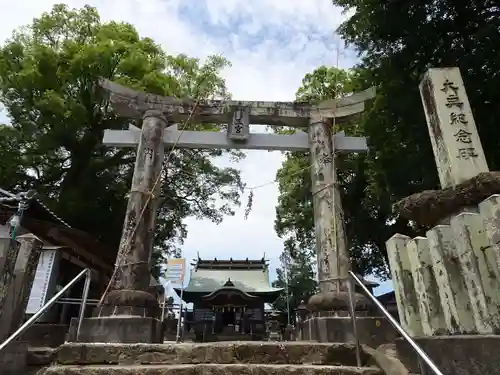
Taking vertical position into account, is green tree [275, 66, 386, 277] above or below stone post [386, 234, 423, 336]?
above

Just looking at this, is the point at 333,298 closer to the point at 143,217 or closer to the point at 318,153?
the point at 318,153

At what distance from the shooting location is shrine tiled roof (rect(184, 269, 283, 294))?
1865 cm

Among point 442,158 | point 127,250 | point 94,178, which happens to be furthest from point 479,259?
point 94,178

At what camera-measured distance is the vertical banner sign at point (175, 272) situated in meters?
11.2

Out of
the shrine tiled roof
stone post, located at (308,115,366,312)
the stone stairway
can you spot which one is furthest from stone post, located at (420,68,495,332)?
the shrine tiled roof

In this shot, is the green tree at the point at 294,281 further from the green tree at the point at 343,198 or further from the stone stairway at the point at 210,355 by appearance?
the stone stairway at the point at 210,355

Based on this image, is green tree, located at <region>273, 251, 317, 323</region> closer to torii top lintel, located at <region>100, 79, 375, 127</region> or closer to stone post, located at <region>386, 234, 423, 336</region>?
torii top lintel, located at <region>100, 79, 375, 127</region>

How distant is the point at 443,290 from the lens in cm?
317

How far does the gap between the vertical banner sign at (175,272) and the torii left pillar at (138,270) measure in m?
4.52

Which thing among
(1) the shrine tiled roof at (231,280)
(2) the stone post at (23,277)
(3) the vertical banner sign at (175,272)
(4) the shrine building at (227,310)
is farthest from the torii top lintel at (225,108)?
(1) the shrine tiled roof at (231,280)

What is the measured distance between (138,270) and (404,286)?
463cm

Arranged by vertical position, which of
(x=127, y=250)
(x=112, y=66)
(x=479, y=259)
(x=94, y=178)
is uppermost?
(x=112, y=66)

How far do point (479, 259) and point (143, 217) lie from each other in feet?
18.8

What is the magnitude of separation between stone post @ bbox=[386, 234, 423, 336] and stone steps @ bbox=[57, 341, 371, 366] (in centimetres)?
59
